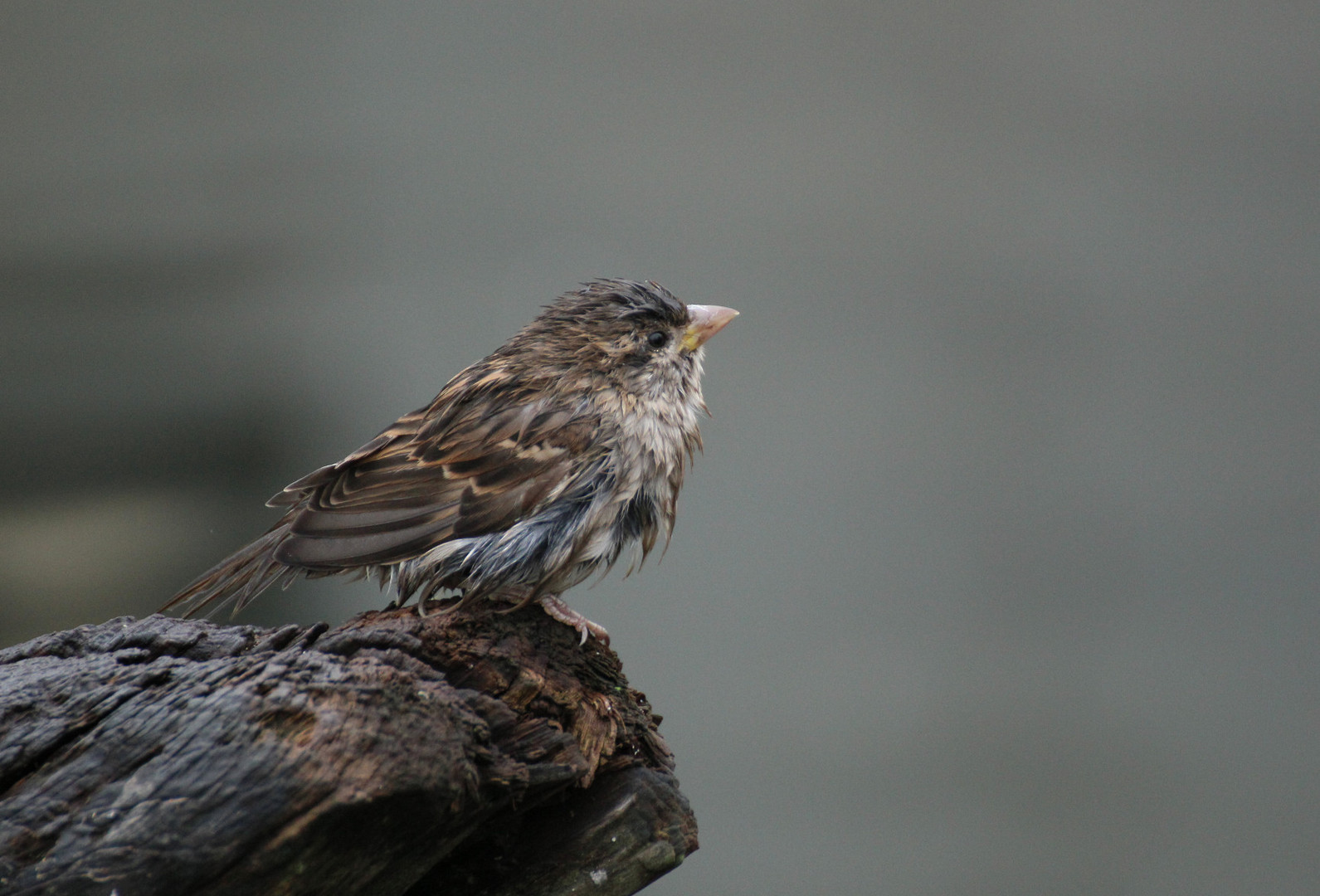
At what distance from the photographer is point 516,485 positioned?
1.79 meters

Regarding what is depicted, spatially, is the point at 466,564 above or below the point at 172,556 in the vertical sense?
above

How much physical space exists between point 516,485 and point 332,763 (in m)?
0.78

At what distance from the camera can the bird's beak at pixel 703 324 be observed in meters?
2.18

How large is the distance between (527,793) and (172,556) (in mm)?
2034

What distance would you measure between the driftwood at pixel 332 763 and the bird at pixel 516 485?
201mm

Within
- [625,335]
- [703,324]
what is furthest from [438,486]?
[703,324]

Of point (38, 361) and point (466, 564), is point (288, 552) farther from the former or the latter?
point (38, 361)

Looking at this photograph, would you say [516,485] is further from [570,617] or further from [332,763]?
[332,763]

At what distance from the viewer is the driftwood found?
106 cm

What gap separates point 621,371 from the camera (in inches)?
79.8

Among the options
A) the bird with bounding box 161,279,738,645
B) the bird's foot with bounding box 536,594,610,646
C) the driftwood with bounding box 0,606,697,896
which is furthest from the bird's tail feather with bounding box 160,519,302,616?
the bird's foot with bounding box 536,594,610,646

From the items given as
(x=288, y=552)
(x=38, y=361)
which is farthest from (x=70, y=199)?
(x=288, y=552)

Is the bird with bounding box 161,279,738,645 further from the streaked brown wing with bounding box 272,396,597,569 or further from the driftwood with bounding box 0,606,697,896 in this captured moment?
the driftwood with bounding box 0,606,697,896

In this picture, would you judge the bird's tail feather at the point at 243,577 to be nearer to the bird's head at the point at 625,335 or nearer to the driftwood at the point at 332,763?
the driftwood at the point at 332,763
